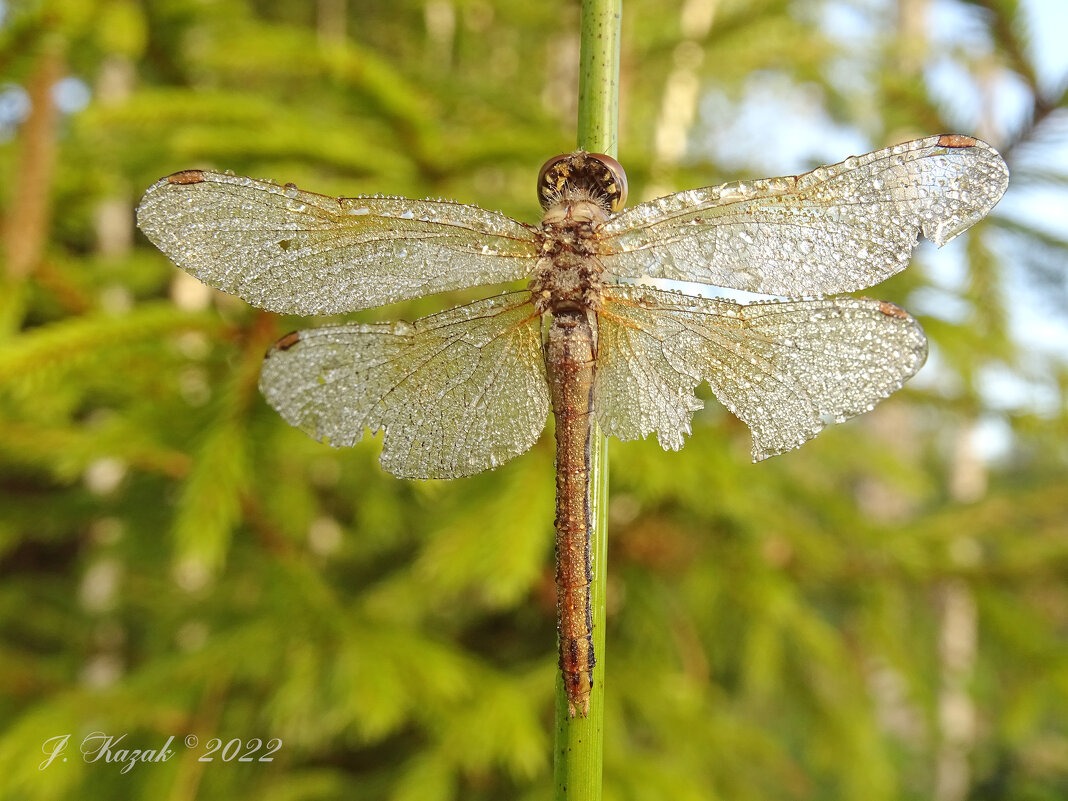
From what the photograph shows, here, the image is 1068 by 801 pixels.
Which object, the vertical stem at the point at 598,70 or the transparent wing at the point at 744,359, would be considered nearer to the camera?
the vertical stem at the point at 598,70

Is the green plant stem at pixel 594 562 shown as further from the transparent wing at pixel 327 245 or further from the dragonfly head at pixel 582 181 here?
the transparent wing at pixel 327 245

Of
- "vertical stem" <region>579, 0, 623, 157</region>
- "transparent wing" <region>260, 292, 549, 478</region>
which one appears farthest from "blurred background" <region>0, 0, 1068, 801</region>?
"vertical stem" <region>579, 0, 623, 157</region>

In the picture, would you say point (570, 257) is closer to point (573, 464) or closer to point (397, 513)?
point (573, 464)

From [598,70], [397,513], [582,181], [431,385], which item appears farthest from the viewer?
[397,513]

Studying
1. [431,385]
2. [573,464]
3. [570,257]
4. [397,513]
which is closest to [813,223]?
[570,257]

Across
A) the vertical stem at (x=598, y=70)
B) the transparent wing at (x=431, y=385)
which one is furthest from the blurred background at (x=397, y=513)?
the vertical stem at (x=598, y=70)

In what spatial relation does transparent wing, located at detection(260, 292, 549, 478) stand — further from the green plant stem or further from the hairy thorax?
the green plant stem

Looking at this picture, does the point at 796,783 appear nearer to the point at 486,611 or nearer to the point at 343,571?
the point at 486,611
